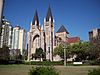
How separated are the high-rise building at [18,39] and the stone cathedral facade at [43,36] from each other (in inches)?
887

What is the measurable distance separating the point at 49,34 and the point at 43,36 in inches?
166

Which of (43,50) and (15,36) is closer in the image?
(43,50)

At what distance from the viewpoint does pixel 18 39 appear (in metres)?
125

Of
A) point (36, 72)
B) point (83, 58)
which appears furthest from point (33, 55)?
point (36, 72)

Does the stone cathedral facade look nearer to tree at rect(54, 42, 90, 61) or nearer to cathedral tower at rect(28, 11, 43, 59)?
cathedral tower at rect(28, 11, 43, 59)

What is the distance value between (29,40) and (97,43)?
5134 centimetres

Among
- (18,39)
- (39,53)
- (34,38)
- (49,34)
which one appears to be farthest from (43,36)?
(18,39)

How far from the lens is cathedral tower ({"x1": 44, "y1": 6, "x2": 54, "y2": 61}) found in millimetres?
94012

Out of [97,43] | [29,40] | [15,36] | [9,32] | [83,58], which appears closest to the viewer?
[97,43]

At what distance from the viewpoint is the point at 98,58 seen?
68.2 m

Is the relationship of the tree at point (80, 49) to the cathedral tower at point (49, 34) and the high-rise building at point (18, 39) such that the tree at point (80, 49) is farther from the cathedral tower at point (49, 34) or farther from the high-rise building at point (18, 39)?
the high-rise building at point (18, 39)

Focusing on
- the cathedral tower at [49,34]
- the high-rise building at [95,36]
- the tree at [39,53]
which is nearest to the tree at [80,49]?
the high-rise building at [95,36]

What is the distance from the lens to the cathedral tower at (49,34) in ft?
308

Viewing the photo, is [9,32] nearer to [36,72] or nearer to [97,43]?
[97,43]
